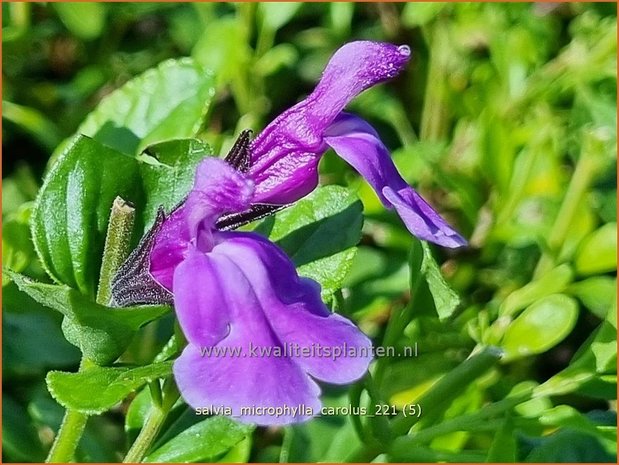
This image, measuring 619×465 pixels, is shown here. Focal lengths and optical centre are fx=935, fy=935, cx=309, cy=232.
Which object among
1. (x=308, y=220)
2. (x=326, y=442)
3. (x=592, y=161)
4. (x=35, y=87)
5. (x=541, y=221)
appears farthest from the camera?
(x=35, y=87)

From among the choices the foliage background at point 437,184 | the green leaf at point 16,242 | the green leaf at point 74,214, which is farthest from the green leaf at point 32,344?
the green leaf at point 74,214

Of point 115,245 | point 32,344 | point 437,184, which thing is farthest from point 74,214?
point 437,184

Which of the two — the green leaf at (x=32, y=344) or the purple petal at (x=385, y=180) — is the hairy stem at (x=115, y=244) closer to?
the purple petal at (x=385, y=180)

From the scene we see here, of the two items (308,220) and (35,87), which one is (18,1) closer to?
(35,87)

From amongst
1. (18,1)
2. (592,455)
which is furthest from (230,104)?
(592,455)

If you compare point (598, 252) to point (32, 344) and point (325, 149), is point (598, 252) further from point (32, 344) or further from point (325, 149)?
point (32, 344)
